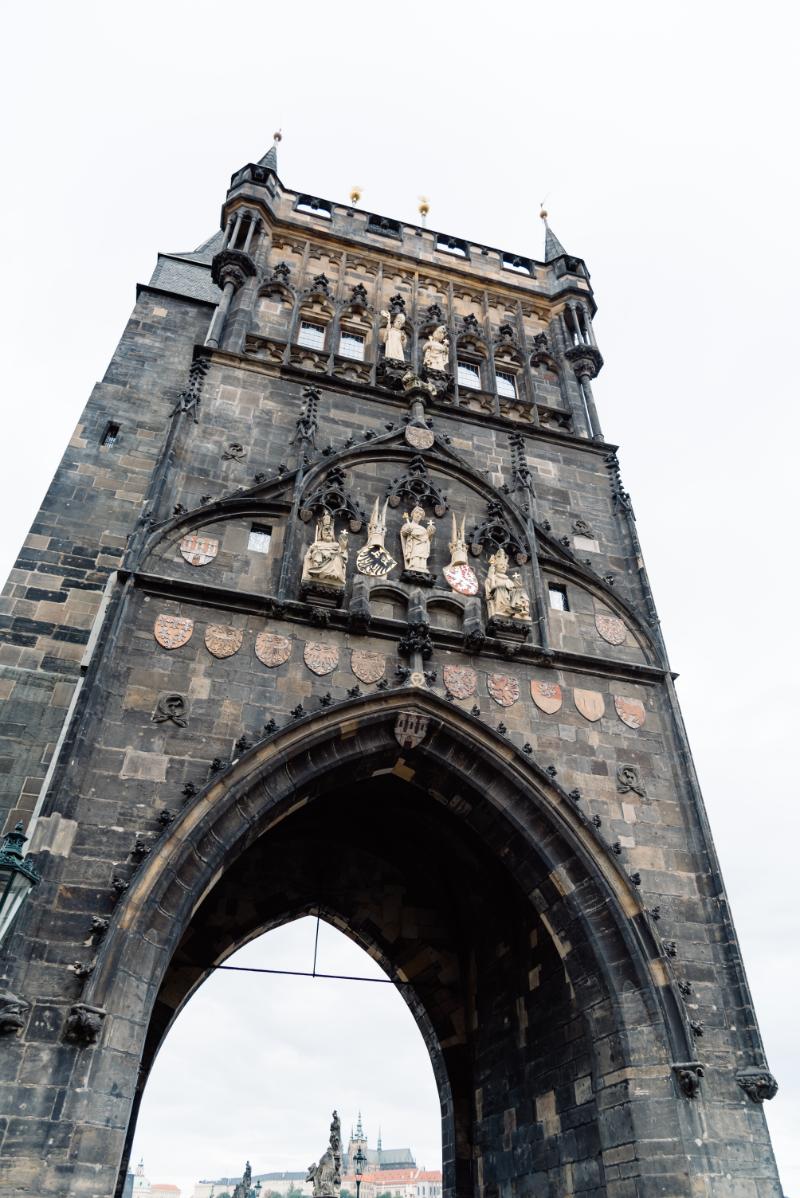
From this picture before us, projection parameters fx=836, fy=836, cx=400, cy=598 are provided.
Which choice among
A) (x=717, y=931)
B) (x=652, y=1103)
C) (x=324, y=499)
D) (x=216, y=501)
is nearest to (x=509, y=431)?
(x=324, y=499)

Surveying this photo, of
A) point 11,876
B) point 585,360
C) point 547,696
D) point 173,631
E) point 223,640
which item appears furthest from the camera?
point 585,360

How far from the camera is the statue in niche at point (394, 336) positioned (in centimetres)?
1418

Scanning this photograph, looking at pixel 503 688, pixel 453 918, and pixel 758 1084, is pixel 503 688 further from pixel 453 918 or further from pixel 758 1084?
pixel 758 1084

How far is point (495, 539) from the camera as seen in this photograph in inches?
468

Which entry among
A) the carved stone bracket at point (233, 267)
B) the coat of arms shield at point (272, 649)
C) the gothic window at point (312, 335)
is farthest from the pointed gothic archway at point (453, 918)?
the carved stone bracket at point (233, 267)

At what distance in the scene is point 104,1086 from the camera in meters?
6.54

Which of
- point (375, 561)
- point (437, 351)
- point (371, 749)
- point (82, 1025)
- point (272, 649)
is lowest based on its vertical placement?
point (82, 1025)

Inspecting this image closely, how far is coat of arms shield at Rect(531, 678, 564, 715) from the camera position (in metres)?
10.1

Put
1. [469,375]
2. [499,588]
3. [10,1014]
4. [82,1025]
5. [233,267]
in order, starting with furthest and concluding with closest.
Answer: [469,375] < [233,267] < [499,588] < [82,1025] < [10,1014]

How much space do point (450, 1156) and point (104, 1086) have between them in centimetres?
664

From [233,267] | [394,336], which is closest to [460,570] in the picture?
[394,336]

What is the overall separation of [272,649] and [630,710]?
4.58 m

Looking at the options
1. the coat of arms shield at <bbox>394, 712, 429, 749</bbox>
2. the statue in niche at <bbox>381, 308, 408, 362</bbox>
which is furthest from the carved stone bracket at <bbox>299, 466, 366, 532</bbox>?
the statue in niche at <bbox>381, 308, 408, 362</bbox>

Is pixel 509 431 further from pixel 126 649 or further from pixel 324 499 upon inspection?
pixel 126 649
